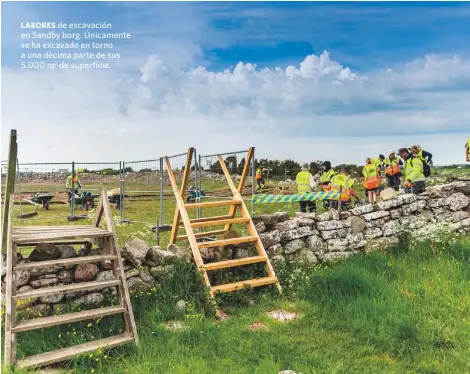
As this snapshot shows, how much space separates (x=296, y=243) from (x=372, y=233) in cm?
200

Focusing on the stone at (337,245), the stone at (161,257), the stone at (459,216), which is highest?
the stone at (459,216)

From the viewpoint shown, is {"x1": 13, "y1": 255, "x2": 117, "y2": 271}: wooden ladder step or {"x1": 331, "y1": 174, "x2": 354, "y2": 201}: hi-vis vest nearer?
{"x1": 13, "y1": 255, "x2": 117, "y2": 271}: wooden ladder step

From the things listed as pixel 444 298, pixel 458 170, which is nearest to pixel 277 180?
pixel 458 170

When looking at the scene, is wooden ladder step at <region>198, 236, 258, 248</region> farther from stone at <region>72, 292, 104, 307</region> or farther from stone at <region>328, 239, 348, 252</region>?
stone at <region>328, 239, 348, 252</region>

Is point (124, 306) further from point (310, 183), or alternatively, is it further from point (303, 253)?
point (310, 183)

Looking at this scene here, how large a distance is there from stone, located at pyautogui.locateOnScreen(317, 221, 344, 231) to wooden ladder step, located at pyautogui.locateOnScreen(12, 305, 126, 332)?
4.31 metres

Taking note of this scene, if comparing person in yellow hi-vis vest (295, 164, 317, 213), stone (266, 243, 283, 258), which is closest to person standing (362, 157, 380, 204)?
person in yellow hi-vis vest (295, 164, 317, 213)

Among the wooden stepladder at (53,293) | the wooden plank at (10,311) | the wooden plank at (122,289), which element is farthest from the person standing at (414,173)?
the wooden plank at (10,311)

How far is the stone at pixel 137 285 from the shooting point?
630 cm

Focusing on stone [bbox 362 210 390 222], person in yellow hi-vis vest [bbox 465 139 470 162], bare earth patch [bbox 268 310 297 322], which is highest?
person in yellow hi-vis vest [bbox 465 139 470 162]

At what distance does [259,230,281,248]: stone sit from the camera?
754cm

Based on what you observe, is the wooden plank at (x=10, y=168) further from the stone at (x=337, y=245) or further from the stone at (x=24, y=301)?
the stone at (x=337, y=245)

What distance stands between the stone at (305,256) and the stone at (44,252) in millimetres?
4035

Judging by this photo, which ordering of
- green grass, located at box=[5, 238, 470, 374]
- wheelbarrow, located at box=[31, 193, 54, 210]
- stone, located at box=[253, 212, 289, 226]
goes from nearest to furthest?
green grass, located at box=[5, 238, 470, 374] → stone, located at box=[253, 212, 289, 226] → wheelbarrow, located at box=[31, 193, 54, 210]
